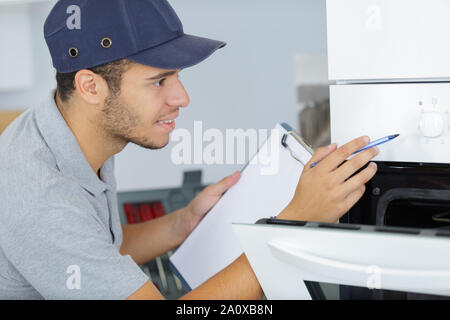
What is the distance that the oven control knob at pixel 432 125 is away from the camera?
0.86m

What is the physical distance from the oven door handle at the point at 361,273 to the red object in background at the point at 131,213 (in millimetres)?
1338

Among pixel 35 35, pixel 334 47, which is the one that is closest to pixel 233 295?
pixel 334 47

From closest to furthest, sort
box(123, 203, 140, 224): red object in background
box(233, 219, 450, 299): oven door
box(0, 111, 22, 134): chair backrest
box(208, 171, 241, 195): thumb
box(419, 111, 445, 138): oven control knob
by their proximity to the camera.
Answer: box(233, 219, 450, 299): oven door
box(419, 111, 445, 138): oven control knob
box(208, 171, 241, 195): thumb
box(123, 203, 140, 224): red object in background
box(0, 111, 22, 134): chair backrest

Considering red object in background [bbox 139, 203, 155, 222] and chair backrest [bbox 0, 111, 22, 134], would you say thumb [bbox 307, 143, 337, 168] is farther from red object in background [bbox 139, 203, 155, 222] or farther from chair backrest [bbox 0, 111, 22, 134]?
chair backrest [bbox 0, 111, 22, 134]

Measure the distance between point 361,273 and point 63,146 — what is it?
1.99 feet

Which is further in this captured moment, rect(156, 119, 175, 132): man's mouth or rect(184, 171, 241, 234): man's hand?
rect(184, 171, 241, 234): man's hand

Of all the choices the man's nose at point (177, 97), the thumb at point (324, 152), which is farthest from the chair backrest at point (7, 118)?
the thumb at point (324, 152)

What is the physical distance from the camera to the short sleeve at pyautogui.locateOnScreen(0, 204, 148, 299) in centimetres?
92

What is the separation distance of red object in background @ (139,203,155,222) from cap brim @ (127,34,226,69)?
108 centimetres

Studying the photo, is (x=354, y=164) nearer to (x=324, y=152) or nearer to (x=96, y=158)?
(x=324, y=152)

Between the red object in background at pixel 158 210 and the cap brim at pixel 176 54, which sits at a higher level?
the cap brim at pixel 176 54

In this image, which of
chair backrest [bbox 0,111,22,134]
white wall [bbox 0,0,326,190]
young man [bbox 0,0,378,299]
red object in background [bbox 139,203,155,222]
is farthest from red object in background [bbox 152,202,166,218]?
young man [bbox 0,0,378,299]

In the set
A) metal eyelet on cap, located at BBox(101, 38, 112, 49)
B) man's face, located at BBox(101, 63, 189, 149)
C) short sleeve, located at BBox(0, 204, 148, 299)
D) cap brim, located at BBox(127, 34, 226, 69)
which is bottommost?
short sleeve, located at BBox(0, 204, 148, 299)

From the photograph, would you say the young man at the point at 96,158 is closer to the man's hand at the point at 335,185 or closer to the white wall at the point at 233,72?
the man's hand at the point at 335,185
